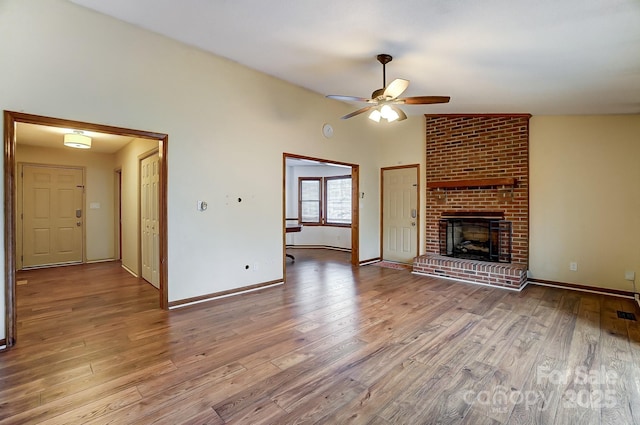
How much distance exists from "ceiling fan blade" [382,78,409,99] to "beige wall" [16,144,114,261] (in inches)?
262

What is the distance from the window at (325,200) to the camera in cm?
860

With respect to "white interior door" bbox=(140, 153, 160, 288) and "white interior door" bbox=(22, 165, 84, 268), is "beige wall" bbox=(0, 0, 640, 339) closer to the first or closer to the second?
"white interior door" bbox=(140, 153, 160, 288)

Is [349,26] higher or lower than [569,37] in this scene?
higher

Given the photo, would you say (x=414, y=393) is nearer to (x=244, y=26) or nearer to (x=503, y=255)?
(x=244, y=26)

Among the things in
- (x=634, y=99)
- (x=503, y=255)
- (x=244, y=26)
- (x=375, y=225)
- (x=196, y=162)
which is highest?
(x=244, y=26)

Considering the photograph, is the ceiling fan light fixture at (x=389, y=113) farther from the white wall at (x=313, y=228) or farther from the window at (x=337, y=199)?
the window at (x=337, y=199)

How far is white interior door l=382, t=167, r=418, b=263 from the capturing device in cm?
622

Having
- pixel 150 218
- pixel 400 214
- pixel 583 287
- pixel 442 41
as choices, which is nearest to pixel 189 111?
pixel 150 218

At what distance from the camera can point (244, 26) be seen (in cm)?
310

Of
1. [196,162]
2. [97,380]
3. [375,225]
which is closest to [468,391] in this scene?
[97,380]

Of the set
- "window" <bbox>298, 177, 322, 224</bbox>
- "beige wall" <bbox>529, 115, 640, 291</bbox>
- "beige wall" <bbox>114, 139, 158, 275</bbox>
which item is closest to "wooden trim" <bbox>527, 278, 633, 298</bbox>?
"beige wall" <bbox>529, 115, 640, 291</bbox>

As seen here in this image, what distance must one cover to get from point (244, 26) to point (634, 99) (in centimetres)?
452

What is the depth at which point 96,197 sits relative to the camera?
267 inches

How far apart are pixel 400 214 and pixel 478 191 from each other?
5.16 ft
